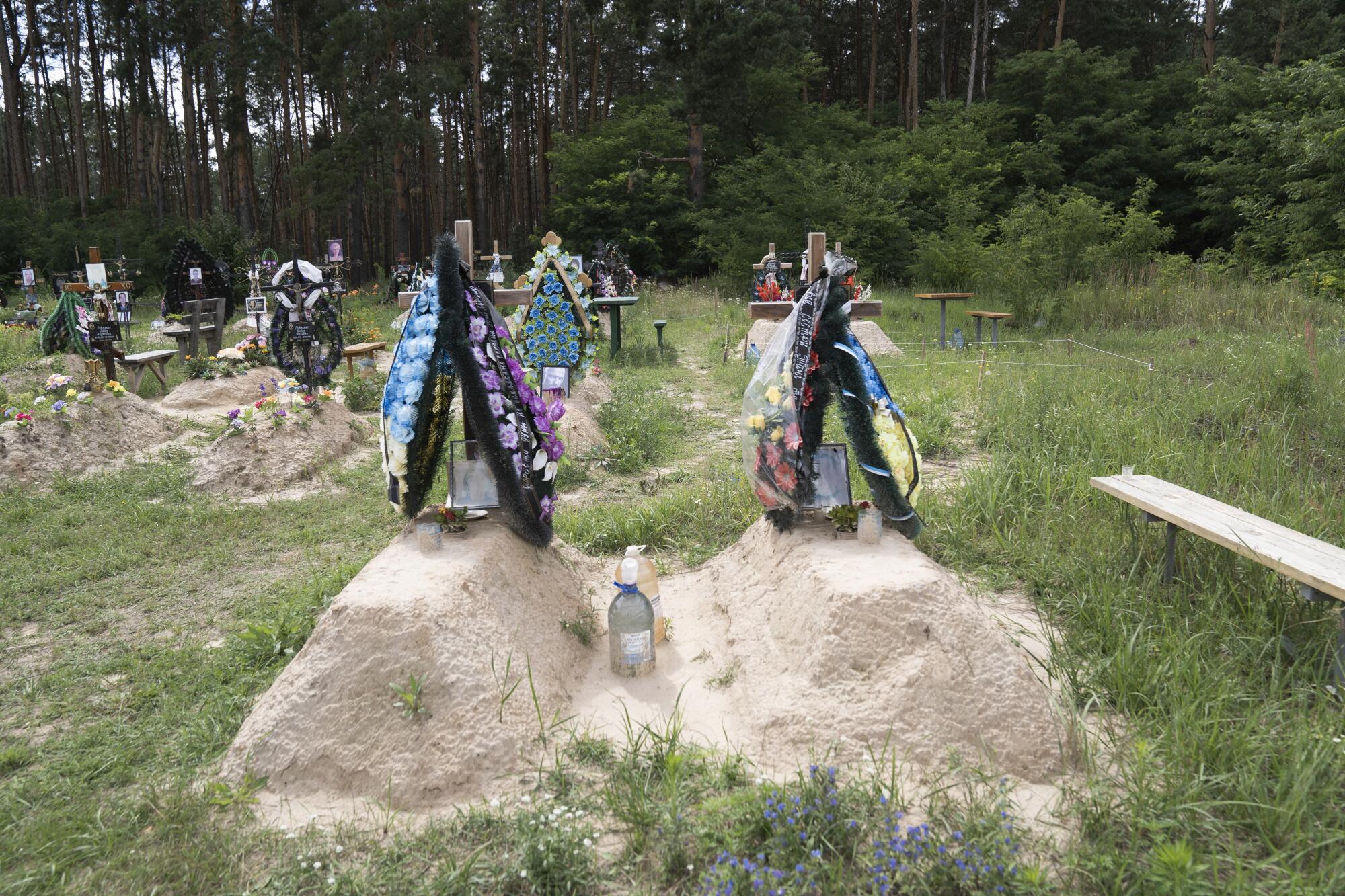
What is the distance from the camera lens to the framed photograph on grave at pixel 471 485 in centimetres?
390

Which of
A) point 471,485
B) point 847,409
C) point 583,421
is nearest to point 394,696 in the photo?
point 471,485

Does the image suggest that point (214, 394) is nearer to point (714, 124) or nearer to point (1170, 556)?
point (1170, 556)

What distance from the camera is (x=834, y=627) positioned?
130 inches

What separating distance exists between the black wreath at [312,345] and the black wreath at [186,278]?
18.2 feet

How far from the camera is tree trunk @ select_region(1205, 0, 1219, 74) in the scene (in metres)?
23.9

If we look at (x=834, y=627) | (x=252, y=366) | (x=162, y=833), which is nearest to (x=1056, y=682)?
(x=834, y=627)

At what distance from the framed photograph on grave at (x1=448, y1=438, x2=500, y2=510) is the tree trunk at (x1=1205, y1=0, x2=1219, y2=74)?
27142 mm

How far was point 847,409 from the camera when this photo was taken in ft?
12.5

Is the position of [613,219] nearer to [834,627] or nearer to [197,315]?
[197,315]

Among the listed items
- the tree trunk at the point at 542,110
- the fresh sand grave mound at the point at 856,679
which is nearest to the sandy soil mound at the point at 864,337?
the fresh sand grave mound at the point at 856,679

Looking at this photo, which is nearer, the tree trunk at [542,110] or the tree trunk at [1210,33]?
the tree trunk at [1210,33]

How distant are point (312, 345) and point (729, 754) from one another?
9328 millimetres

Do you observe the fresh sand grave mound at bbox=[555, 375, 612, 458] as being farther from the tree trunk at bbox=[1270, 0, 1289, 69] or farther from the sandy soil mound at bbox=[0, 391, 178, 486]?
the tree trunk at bbox=[1270, 0, 1289, 69]

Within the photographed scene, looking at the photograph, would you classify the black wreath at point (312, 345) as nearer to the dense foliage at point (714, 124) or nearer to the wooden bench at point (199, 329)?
the wooden bench at point (199, 329)
